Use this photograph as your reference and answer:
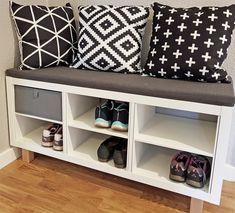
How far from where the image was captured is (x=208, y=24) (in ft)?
3.95

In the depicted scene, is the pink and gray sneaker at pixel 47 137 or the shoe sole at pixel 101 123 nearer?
the shoe sole at pixel 101 123

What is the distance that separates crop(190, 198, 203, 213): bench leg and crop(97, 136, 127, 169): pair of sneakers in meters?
0.35

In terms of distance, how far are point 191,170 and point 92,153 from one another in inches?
20.7

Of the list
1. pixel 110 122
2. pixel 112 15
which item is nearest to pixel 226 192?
pixel 110 122

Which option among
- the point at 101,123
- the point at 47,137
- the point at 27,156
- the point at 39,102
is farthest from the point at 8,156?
the point at 101,123

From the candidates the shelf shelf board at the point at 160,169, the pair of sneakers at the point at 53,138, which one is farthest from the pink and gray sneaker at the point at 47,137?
the shelf shelf board at the point at 160,169

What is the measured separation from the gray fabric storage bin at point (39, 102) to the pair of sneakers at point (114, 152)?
0.27 meters

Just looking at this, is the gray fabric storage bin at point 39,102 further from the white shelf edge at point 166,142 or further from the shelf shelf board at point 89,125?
the white shelf edge at point 166,142

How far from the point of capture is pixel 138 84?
3.82 feet

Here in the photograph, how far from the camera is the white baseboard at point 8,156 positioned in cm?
150

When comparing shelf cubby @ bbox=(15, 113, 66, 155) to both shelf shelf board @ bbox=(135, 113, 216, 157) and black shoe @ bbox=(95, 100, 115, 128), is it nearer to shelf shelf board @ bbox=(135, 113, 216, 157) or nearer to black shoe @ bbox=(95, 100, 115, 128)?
black shoe @ bbox=(95, 100, 115, 128)

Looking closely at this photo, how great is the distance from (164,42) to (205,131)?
47 centimetres

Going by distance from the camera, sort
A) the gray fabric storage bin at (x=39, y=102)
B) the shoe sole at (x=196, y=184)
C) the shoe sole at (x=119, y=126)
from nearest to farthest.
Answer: the shoe sole at (x=196, y=184) → the shoe sole at (x=119, y=126) → the gray fabric storage bin at (x=39, y=102)

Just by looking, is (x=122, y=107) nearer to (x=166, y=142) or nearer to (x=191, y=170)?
(x=166, y=142)
